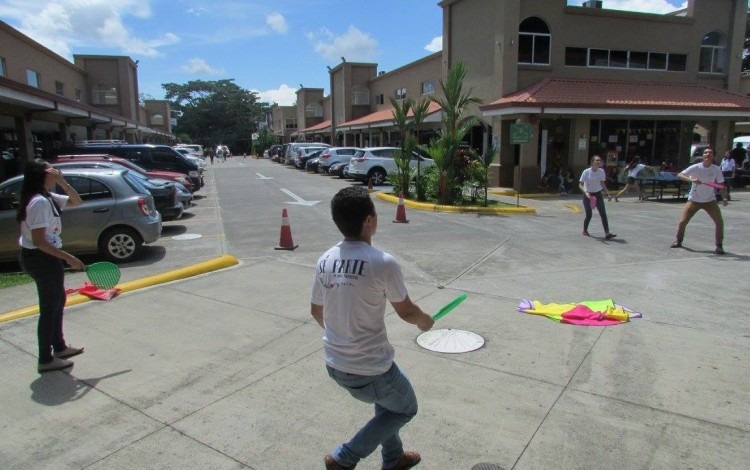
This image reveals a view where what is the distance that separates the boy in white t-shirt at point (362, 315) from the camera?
8.37 ft

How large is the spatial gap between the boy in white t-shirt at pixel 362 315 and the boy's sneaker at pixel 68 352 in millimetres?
3084

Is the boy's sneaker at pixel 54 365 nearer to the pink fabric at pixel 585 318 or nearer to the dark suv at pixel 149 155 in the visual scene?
the pink fabric at pixel 585 318

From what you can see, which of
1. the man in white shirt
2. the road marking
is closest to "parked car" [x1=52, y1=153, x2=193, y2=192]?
the road marking

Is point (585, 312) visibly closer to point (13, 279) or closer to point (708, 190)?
point (708, 190)

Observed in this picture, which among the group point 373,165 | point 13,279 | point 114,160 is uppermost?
point 114,160

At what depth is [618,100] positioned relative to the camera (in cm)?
1955

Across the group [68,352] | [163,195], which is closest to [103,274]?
[68,352]

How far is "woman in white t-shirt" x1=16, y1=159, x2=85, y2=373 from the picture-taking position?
14.0 ft

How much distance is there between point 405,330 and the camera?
208 inches

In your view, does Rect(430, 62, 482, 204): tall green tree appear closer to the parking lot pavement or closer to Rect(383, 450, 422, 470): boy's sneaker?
the parking lot pavement

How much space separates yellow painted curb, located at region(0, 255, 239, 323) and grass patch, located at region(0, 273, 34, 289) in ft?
4.88

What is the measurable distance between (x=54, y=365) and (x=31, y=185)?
59.1 inches

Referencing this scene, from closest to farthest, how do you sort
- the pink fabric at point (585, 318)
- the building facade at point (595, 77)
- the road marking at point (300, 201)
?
the pink fabric at point (585, 318)
the road marking at point (300, 201)
the building facade at point (595, 77)

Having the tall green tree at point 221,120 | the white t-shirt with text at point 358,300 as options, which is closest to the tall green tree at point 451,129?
the white t-shirt with text at point 358,300
